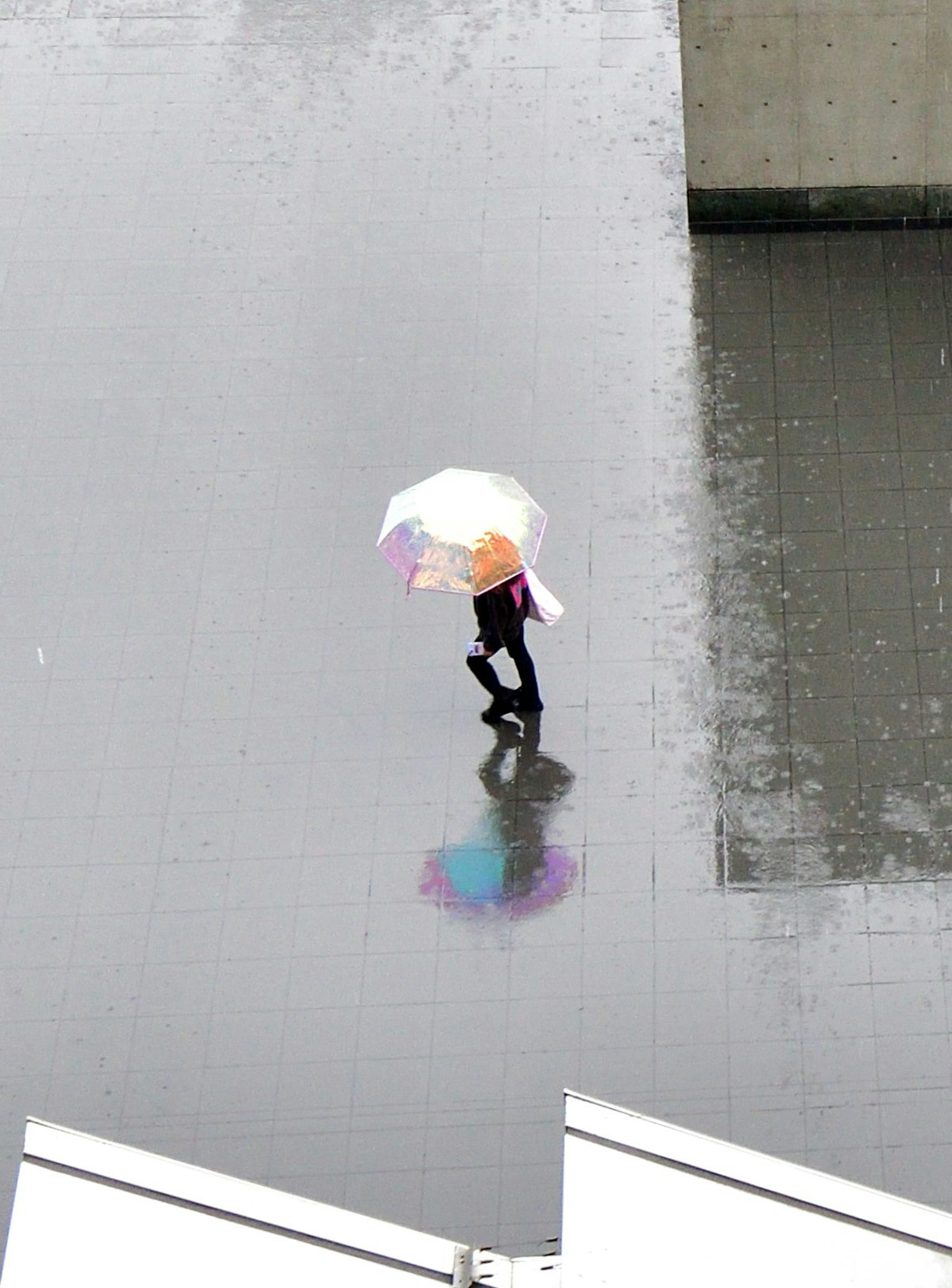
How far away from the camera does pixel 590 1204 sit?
4.82 metres

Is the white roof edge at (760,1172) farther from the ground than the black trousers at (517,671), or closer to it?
closer to it

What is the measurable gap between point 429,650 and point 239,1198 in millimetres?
5652

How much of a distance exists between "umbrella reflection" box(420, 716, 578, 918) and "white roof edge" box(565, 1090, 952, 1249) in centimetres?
415

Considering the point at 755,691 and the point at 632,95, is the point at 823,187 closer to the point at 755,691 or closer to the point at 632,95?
the point at 632,95

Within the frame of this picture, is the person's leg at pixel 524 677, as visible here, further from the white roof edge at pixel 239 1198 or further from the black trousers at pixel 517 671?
the white roof edge at pixel 239 1198

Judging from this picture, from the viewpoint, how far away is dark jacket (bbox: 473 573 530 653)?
365 inches

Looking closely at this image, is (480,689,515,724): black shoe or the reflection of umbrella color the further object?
(480,689,515,724): black shoe

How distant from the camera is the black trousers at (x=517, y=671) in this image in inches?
376

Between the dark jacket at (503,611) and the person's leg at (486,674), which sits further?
the person's leg at (486,674)

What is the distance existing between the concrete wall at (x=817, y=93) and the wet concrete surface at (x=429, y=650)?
0.52m

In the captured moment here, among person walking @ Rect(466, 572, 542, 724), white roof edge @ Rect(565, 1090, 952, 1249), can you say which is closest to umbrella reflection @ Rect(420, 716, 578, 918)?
person walking @ Rect(466, 572, 542, 724)

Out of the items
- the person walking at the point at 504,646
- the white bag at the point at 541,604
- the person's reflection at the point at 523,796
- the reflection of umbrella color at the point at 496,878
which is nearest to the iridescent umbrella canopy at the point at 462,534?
the person walking at the point at 504,646

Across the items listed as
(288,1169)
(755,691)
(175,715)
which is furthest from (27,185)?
(288,1169)

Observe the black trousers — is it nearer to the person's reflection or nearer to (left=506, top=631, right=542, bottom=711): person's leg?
(left=506, top=631, right=542, bottom=711): person's leg
